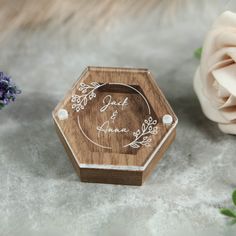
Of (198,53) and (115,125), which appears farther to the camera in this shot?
(198,53)

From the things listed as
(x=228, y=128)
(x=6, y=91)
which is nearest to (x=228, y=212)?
(x=228, y=128)

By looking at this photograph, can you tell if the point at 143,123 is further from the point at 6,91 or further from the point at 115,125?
the point at 6,91

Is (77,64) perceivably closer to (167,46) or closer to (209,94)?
(167,46)

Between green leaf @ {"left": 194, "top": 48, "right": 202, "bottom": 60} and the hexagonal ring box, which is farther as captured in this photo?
green leaf @ {"left": 194, "top": 48, "right": 202, "bottom": 60}

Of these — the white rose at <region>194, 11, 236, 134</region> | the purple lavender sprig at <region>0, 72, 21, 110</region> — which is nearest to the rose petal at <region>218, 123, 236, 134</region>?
the white rose at <region>194, 11, 236, 134</region>

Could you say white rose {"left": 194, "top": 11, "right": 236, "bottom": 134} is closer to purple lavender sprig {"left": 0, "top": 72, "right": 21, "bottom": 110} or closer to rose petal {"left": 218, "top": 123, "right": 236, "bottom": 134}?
rose petal {"left": 218, "top": 123, "right": 236, "bottom": 134}

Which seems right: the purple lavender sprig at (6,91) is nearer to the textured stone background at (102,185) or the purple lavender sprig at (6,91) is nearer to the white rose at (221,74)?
the textured stone background at (102,185)
